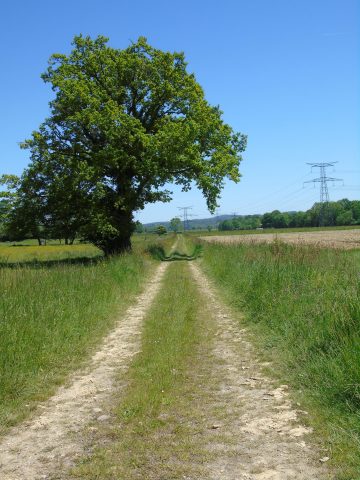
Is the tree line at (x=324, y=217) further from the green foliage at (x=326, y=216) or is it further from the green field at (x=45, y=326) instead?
the green field at (x=45, y=326)

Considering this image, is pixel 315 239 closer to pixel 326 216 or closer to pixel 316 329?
pixel 316 329

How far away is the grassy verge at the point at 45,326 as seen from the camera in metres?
6.21

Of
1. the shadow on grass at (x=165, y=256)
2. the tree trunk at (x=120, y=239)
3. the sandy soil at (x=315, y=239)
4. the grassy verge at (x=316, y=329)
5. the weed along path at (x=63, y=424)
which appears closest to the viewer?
the weed along path at (x=63, y=424)

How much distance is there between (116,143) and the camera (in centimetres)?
2678

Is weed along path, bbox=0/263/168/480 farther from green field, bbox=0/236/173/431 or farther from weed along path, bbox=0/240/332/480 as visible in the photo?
green field, bbox=0/236/173/431

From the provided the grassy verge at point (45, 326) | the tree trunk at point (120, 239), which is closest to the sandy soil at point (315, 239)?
the tree trunk at point (120, 239)

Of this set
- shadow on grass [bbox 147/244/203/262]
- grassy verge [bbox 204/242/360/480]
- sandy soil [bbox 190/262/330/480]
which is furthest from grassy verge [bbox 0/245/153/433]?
shadow on grass [bbox 147/244/203/262]

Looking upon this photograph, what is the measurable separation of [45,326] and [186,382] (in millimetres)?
3155

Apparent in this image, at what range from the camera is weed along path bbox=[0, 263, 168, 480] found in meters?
4.29

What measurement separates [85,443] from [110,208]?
981 inches

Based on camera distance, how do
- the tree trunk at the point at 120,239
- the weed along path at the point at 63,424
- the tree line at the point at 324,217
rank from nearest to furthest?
the weed along path at the point at 63,424 → the tree trunk at the point at 120,239 → the tree line at the point at 324,217

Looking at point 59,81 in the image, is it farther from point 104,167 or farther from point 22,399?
point 22,399

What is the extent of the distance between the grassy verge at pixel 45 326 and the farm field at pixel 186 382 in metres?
0.03

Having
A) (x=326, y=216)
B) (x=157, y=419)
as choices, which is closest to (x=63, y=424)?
(x=157, y=419)
